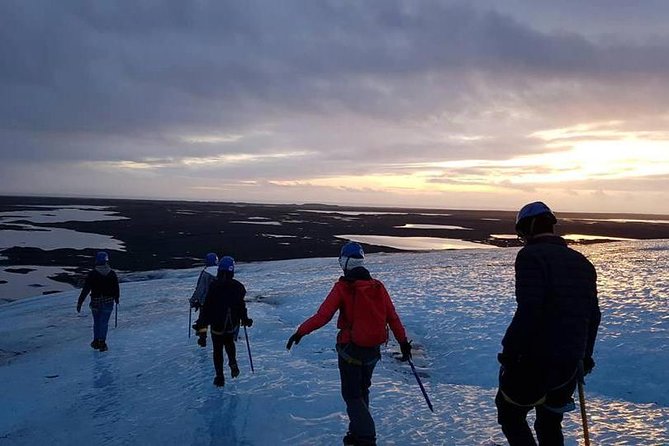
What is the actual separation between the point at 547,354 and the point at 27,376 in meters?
10.3

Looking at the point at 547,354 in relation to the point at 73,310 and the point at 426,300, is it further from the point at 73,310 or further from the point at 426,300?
the point at 73,310

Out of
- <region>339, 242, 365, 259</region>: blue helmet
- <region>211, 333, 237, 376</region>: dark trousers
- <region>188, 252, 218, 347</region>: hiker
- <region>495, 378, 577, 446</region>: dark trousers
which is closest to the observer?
<region>495, 378, 577, 446</region>: dark trousers

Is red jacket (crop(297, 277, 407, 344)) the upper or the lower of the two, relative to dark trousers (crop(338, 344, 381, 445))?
upper

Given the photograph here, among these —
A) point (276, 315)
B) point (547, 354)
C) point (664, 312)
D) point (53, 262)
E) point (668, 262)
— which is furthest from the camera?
point (53, 262)

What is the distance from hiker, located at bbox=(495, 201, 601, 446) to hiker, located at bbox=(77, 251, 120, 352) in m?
9.81

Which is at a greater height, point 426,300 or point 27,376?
point 426,300

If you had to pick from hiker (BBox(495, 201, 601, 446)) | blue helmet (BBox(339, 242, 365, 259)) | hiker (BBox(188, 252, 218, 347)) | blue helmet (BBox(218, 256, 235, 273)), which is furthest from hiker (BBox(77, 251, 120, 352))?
hiker (BBox(495, 201, 601, 446))

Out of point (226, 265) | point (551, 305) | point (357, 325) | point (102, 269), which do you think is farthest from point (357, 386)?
point (102, 269)

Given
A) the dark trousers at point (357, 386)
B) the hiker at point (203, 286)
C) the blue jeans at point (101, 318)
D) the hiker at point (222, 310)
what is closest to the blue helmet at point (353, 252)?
the dark trousers at point (357, 386)

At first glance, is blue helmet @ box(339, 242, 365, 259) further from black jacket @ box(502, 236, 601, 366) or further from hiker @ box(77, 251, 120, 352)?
hiker @ box(77, 251, 120, 352)

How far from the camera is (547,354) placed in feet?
13.0

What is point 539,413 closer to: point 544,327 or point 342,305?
point 544,327

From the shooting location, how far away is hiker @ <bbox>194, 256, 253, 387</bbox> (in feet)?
27.4

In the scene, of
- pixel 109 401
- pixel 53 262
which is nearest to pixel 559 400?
pixel 109 401
